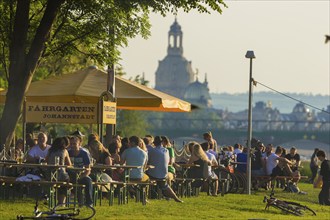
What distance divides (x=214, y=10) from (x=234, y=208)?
12.5 feet

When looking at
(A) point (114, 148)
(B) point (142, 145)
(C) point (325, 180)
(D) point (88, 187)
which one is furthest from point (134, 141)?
(C) point (325, 180)

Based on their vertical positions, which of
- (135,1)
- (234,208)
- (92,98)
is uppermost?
(135,1)

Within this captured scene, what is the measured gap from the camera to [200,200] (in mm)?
24094

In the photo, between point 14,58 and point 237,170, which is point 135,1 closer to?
point 14,58

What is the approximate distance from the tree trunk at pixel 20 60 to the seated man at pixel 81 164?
2.21m

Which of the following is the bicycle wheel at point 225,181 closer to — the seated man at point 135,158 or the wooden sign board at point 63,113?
the wooden sign board at point 63,113

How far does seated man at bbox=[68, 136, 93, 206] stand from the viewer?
2042 cm

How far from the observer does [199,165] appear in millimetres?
25766

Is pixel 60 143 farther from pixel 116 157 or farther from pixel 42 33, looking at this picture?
pixel 42 33

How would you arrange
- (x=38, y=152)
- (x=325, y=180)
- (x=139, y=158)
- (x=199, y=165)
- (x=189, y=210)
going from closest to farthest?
(x=189, y=210) < (x=139, y=158) < (x=38, y=152) < (x=199, y=165) < (x=325, y=180)

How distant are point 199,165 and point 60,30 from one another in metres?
4.49

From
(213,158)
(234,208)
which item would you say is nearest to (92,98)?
(213,158)

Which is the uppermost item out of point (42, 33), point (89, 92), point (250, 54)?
point (250, 54)

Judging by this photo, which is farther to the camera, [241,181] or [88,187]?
[241,181]
